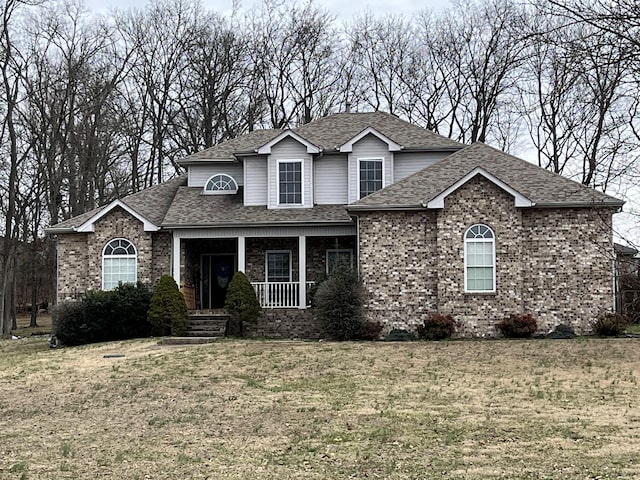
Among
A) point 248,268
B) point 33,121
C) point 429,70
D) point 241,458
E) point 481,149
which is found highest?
point 429,70

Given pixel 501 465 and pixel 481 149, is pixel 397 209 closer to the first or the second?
pixel 481 149

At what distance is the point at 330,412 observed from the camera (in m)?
14.3

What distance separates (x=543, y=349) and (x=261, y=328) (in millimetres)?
9779

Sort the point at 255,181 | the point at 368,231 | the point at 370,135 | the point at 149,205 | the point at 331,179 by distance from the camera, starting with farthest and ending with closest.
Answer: the point at 149,205 → the point at 255,181 → the point at 331,179 → the point at 370,135 → the point at 368,231

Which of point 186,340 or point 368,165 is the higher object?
Result: point 368,165

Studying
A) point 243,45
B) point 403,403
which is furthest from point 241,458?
point 243,45

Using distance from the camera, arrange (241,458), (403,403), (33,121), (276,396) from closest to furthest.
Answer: (241,458) < (403,403) < (276,396) < (33,121)

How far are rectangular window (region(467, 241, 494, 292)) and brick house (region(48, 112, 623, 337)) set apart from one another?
33 mm

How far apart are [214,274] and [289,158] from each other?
523cm

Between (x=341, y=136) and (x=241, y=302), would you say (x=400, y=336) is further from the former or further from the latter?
(x=341, y=136)

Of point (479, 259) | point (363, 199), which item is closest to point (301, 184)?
point (363, 199)

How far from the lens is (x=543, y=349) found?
21141 mm

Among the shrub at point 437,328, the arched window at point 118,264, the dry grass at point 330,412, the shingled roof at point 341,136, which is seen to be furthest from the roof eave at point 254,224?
the dry grass at point 330,412

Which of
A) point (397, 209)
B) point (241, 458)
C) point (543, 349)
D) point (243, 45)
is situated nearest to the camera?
point (241, 458)
